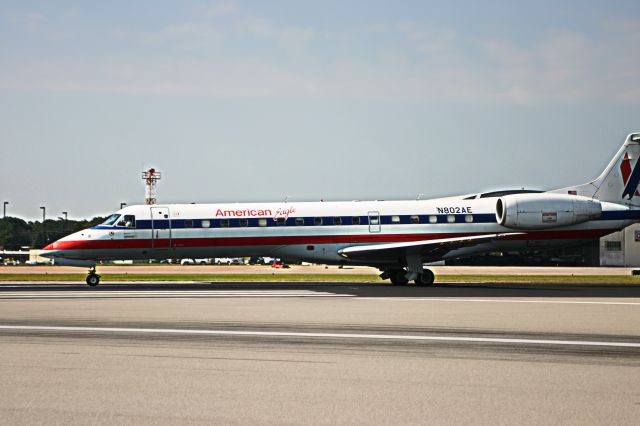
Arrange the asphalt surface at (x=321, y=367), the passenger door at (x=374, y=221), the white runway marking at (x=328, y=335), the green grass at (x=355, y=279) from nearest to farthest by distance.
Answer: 1. the asphalt surface at (x=321, y=367)
2. the white runway marking at (x=328, y=335)
3. the passenger door at (x=374, y=221)
4. the green grass at (x=355, y=279)

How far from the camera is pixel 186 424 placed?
19.3ft

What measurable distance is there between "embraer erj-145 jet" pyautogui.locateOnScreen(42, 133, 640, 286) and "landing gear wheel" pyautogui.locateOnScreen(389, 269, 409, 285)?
2.1 inches

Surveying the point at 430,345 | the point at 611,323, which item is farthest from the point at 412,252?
the point at 430,345

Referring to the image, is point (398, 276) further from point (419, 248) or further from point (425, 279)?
point (419, 248)

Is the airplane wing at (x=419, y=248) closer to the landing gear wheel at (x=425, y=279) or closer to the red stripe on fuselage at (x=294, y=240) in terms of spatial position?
the red stripe on fuselage at (x=294, y=240)

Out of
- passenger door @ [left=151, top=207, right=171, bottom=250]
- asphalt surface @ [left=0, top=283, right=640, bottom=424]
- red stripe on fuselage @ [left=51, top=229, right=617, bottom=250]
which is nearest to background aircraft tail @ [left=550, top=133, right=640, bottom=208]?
red stripe on fuselage @ [left=51, top=229, right=617, bottom=250]

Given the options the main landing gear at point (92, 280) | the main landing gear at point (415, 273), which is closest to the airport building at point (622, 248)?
the main landing gear at point (415, 273)

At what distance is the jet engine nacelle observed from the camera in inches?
1171

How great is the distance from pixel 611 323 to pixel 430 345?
5124mm

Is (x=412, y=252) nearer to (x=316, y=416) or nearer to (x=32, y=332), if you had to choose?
(x=32, y=332)

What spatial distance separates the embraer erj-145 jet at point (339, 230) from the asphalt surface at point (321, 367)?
14.0 metres

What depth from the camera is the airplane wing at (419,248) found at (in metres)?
28.5

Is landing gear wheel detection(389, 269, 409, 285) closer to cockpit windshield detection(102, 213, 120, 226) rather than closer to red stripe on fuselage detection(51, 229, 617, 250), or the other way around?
red stripe on fuselage detection(51, 229, 617, 250)

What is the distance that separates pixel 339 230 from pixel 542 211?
8.93 m
